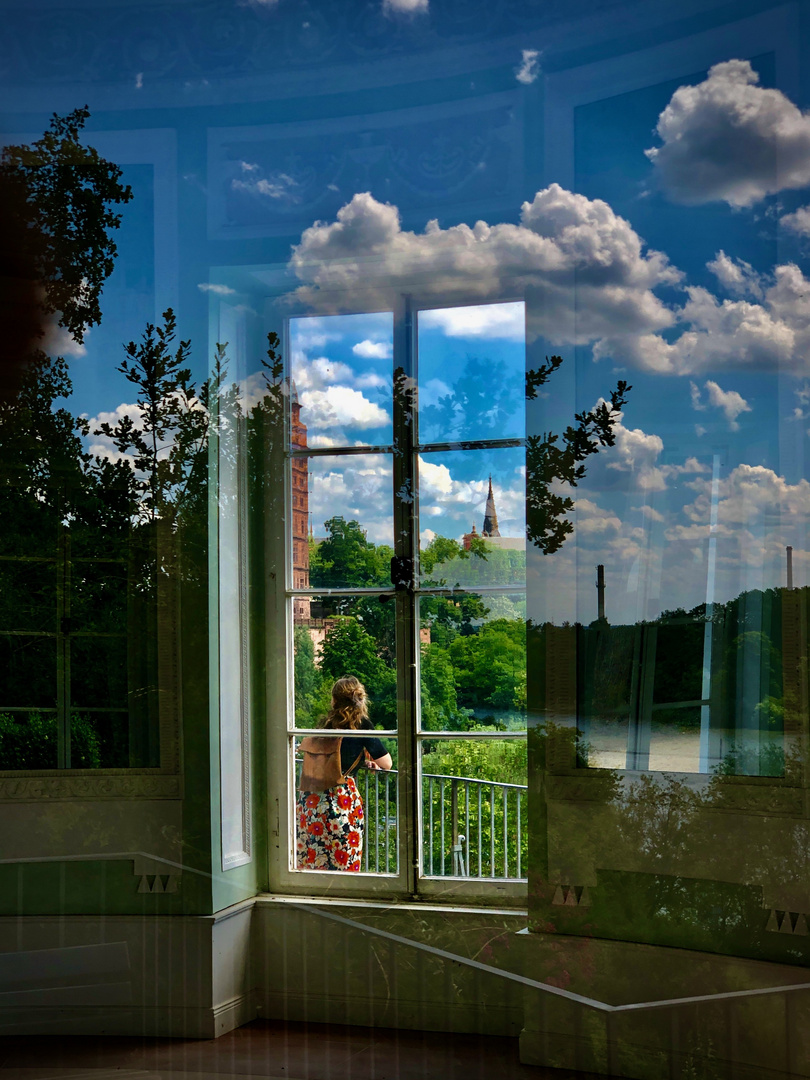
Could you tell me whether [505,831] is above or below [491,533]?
below

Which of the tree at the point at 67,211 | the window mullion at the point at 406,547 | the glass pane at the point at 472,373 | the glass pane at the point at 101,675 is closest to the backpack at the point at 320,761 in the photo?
the window mullion at the point at 406,547

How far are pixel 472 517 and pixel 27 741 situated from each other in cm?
88

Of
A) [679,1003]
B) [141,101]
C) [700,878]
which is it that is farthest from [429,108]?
[679,1003]

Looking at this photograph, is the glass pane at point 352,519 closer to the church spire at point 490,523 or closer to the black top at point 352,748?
the church spire at point 490,523

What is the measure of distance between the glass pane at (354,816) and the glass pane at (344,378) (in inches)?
Result: 20.9

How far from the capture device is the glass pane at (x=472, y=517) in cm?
143

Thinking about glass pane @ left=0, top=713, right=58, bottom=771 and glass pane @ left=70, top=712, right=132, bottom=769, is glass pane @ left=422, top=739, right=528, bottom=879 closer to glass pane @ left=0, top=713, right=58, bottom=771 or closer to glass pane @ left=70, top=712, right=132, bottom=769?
glass pane @ left=70, top=712, right=132, bottom=769

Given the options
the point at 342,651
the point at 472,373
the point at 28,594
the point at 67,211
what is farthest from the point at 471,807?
the point at 67,211

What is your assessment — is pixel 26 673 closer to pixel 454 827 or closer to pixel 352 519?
pixel 352 519

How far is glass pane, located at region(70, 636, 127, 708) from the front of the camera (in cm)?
151

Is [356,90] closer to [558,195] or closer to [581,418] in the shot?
[558,195]

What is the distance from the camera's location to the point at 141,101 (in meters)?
1.52

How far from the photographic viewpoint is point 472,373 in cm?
142

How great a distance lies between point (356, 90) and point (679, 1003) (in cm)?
155
